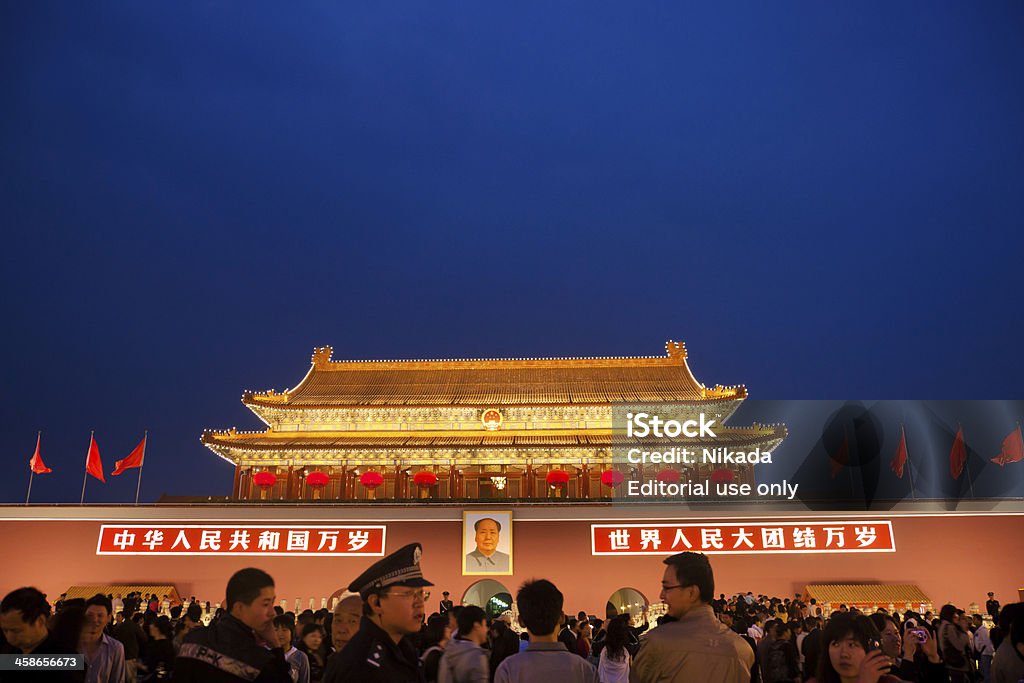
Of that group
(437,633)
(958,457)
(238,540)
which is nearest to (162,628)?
(437,633)

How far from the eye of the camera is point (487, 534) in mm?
15930

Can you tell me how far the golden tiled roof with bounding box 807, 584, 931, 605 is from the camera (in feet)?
48.8

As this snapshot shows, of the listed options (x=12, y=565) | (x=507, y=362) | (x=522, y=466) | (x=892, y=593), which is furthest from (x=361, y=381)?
(x=892, y=593)

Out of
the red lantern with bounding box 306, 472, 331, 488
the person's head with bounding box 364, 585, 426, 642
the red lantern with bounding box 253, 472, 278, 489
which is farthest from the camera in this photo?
the red lantern with bounding box 306, 472, 331, 488

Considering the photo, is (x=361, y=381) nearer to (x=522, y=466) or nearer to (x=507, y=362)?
(x=507, y=362)

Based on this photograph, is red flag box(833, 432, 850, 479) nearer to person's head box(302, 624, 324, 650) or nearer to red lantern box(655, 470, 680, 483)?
red lantern box(655, 470, 680, 483)

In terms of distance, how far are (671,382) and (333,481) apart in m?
10.7

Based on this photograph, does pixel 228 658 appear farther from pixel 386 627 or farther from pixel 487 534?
pixel 487 534

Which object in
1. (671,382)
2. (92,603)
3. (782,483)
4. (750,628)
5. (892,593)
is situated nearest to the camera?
(92,603)

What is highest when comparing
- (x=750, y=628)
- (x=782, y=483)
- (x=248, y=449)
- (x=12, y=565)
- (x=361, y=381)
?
(x=361, y=381)

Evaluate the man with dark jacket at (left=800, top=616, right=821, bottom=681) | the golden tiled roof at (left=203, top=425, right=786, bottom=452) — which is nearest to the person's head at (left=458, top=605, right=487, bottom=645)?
the man with dark jacket at (left=800, top=616, right=821, bottom=681)

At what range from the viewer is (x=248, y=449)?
63.4 feet

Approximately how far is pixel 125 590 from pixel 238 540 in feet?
7.66

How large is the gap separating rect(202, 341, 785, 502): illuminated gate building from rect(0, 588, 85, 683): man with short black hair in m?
13.2
